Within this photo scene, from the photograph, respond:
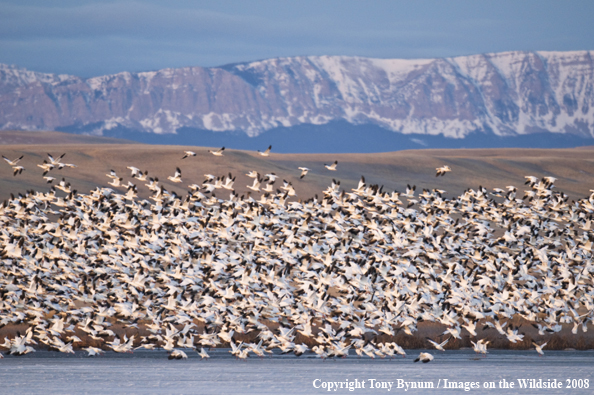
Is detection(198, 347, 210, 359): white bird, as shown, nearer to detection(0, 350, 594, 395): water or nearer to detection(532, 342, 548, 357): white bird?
detection(0, 350, 594, 395): water

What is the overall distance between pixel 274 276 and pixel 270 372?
204 inches

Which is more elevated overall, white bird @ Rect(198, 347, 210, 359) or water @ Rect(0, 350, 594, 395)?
white bird @ Rect(198, 347, 210, 359)

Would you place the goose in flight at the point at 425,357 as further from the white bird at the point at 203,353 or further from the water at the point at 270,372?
the white bird at the point at 203,353

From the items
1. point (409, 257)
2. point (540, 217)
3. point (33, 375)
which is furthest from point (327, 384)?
point (540, 217)

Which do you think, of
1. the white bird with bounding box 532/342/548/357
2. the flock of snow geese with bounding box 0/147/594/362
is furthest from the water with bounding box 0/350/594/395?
the flock of snow geese with bounding box 0/147/594/362

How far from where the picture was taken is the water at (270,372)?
879 inches

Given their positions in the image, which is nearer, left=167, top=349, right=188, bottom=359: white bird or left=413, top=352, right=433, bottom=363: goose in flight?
left=413, top=352, right=433, bottom=363: goose in flight

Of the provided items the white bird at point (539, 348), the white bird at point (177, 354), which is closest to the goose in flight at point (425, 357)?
the white bird at point (539, 348)

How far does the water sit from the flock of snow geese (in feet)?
1.57

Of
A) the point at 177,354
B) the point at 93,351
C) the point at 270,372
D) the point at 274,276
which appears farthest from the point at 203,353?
the point at 274,276

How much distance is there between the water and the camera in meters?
22.3

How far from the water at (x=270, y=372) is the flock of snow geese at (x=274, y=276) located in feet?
1.57

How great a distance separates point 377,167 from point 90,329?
349 feet

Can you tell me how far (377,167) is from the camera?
432 feet
